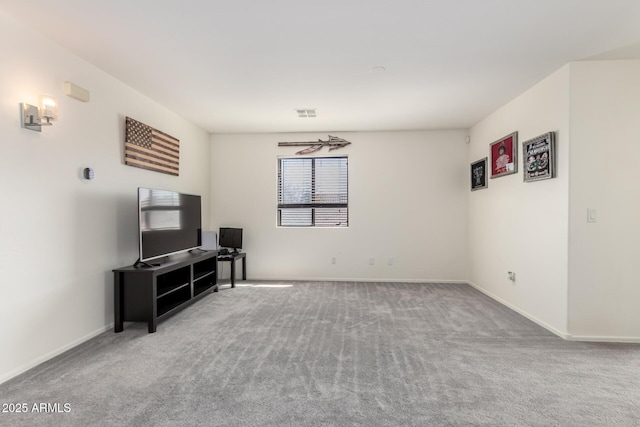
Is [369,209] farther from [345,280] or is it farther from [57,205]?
[57,205]

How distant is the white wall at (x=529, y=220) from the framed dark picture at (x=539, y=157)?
0.06m

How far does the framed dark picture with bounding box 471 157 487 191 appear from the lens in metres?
4.98

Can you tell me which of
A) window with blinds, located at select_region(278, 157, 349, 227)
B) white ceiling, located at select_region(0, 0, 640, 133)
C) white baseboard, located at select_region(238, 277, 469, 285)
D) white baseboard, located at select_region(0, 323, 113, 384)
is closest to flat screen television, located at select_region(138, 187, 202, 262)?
white baseboard, located at select_region(0, 323, 113, 384)

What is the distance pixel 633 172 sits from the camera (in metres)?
3.05

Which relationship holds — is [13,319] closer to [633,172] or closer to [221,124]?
[221,124]

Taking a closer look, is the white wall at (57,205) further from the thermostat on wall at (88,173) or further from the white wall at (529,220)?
the white wall at (529,220)

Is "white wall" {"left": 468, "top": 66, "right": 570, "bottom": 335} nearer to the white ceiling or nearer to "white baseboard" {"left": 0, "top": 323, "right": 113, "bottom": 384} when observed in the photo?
the white ceiling

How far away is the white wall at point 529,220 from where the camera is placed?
322 centimetres

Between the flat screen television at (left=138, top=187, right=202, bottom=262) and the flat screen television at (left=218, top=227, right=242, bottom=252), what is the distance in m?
1.00

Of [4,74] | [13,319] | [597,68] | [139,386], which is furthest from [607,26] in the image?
[13,319]

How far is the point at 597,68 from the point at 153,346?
487 cm

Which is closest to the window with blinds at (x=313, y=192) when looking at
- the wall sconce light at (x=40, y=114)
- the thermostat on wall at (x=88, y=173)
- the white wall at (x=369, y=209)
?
the white wall at (x=369, y=209)

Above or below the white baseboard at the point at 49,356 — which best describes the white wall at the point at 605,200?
above

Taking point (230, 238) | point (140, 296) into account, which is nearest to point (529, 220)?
point (140, 296)
